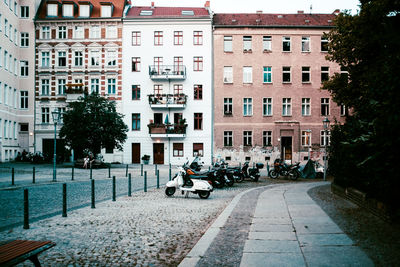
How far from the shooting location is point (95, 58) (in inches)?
1763

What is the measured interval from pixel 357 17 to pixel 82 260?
22.2 metres

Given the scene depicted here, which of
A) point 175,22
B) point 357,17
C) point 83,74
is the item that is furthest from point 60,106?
point 357,17

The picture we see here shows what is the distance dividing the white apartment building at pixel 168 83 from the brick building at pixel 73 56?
146 cm

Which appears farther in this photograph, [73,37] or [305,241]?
[73,37]

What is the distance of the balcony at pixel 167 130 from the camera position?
42.6 metres

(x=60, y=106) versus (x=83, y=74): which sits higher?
(x=83, y=74)

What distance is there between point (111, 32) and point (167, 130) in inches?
518

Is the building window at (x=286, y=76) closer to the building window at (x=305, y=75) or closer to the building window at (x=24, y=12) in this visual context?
the building window at (x=305, y=75)

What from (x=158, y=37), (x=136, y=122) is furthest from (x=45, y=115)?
(x=158, y=37)

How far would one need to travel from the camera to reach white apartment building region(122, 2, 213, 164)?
43.5m

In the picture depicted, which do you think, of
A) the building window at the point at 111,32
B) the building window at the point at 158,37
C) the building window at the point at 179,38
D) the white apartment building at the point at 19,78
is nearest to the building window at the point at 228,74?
the building window at the point at 179,38

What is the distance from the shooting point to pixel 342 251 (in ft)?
19.2

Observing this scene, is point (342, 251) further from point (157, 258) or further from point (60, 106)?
point (60, 106)

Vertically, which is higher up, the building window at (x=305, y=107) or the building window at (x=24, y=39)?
the building window at (x=24, y=39)
